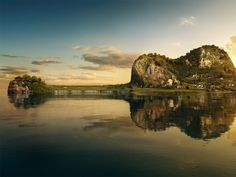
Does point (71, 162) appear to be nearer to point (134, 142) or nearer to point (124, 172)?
point (124, 172)

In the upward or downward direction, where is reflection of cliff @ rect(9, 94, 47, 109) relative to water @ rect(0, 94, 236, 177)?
upward

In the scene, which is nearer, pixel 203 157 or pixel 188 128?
pixel 203 157

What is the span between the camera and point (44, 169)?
32000 millimetres

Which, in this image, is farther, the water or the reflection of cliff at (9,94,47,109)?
the reflection of cliff at (9,94,47,109)

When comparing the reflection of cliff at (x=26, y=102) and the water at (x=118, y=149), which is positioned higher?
the reflection of cliff at (x=26, y=102)

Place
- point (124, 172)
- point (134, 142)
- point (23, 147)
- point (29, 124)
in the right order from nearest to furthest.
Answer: point (124, 172) < point (23, 147) < point (134, 142) < point (29, 124)

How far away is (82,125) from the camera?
206ft

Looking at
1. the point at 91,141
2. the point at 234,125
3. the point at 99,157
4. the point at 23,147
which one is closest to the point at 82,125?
the point at 91,141

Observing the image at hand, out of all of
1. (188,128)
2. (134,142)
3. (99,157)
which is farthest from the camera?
(188,128)

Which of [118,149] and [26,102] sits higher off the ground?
[26,102]

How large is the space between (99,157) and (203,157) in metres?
14.4

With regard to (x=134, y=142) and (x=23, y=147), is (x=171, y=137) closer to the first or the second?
(x=134, y=142)

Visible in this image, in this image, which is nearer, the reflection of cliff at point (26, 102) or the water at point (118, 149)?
the water at point (118, 149)

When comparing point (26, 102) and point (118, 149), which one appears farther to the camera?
point (26, 102)
